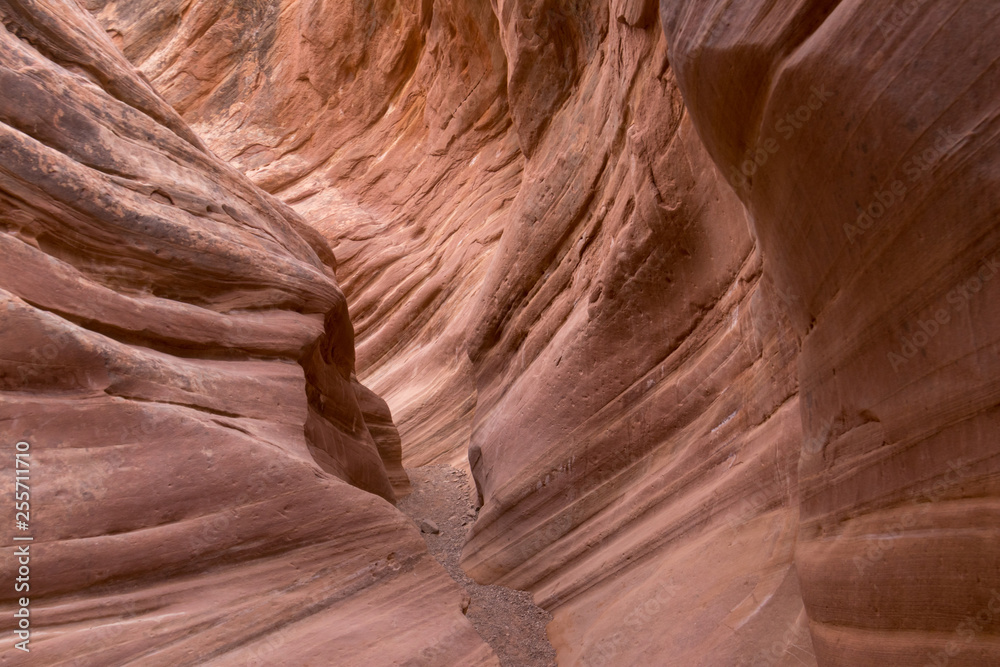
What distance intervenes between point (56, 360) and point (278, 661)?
75.3 inches

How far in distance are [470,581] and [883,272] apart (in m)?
4.18

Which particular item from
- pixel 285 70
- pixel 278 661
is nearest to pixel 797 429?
pixel 278 661

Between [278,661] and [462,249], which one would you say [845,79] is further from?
[462,249]

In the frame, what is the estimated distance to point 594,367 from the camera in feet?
18.0

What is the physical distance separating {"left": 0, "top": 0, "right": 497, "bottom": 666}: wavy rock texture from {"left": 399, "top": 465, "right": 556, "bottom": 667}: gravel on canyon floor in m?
0.56

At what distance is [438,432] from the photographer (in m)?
8.84

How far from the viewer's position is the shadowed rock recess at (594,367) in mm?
2432

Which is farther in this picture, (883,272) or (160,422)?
(160,422)

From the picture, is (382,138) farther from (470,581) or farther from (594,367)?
(470,581)

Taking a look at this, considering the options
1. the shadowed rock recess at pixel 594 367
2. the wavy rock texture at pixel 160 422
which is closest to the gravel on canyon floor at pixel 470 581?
the shadowed rock recess at pixel 594 367

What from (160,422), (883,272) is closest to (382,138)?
(160,422)

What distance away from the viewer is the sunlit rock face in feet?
7.36

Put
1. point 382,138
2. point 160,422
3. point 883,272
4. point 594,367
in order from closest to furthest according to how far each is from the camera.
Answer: point 883,272 → point 160,422 → point 594,367 → point 382,138

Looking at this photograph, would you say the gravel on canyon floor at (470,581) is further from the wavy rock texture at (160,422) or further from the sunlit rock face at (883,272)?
the sunlit rock face at (883,272)
